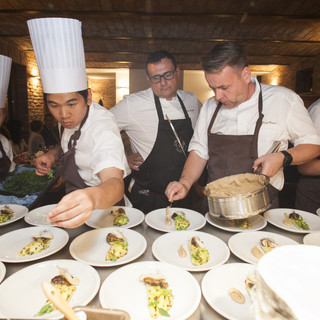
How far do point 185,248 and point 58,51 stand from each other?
1465 mm

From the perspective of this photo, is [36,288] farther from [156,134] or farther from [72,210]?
[156,134]

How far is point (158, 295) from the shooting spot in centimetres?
107

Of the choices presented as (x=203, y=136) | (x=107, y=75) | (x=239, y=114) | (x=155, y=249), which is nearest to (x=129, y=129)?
(x=203, y=136)

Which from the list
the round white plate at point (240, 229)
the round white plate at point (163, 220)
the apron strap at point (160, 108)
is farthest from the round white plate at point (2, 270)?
the apron strap at point (160, 108)

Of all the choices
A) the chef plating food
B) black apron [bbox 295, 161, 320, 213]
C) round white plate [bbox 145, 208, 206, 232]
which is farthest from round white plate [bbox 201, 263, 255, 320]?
black apron [bbox 295, 161, 320, 213]

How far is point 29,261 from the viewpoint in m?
1.35

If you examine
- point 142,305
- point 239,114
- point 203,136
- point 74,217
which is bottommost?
point 142,305

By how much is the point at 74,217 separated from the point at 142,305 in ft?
1.49

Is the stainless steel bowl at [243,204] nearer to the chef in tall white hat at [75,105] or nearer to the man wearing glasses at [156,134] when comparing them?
the chef in tall white hat at [75,105]

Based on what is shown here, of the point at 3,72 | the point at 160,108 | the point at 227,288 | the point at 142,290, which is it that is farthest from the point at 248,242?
the point at 3,72

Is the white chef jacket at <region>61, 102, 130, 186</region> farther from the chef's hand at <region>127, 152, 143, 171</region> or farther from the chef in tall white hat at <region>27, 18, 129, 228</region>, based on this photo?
the chef's hand at <region>127, 152, 143, 171</region>

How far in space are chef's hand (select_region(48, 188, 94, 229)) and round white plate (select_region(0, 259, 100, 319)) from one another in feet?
0.81

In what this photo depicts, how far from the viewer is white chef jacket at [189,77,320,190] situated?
2021mm

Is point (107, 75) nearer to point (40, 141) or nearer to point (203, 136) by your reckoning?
point (40, 141)
